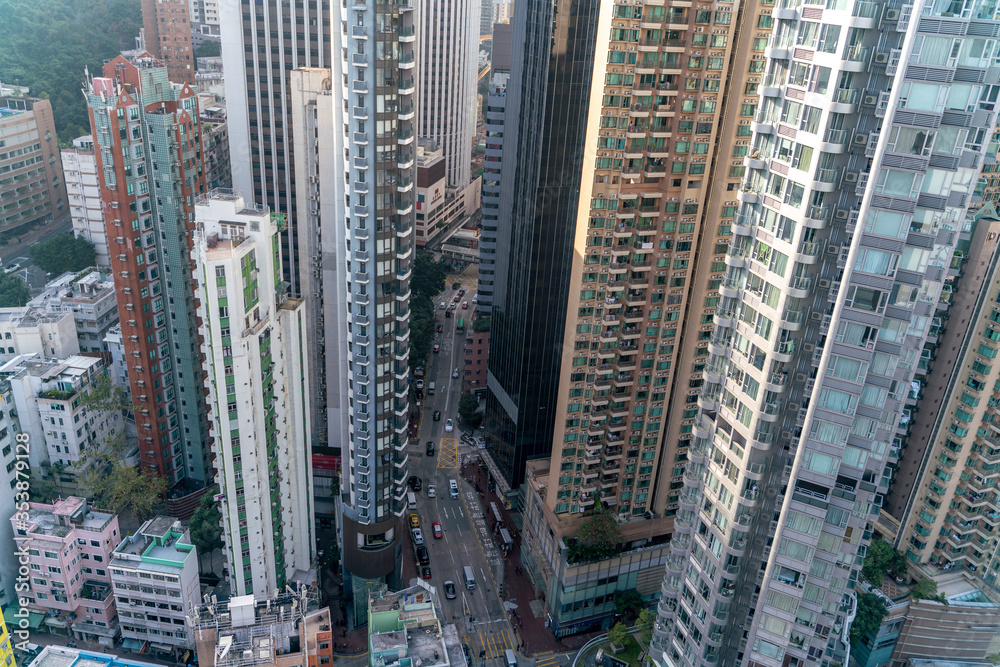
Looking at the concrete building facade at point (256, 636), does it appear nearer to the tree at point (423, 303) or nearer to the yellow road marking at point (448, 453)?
the yellow road marking at point (448, 453)

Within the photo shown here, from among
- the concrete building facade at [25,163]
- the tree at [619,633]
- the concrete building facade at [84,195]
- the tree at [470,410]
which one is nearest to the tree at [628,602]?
the tree at [619,633]

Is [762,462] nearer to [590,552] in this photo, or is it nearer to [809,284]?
[809,284]

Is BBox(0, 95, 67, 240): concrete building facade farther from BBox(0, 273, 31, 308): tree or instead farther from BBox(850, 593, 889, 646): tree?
BBox(850, 593, 889, 646): tree

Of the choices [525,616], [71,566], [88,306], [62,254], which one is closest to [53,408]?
[71,566]

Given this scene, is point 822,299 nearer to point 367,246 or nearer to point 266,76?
point 367,246

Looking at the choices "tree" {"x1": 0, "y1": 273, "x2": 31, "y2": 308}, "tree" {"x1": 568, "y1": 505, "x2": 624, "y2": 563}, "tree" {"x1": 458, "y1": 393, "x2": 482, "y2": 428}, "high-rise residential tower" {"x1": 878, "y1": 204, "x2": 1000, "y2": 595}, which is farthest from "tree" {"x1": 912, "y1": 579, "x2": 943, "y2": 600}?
"tree" {"x1": 0, "y1": 273, "x2": 31, "y2": 308}

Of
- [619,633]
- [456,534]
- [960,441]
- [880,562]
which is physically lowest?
[456,534]

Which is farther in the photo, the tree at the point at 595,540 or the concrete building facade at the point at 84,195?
the concrete building facade at the point at 84,195
